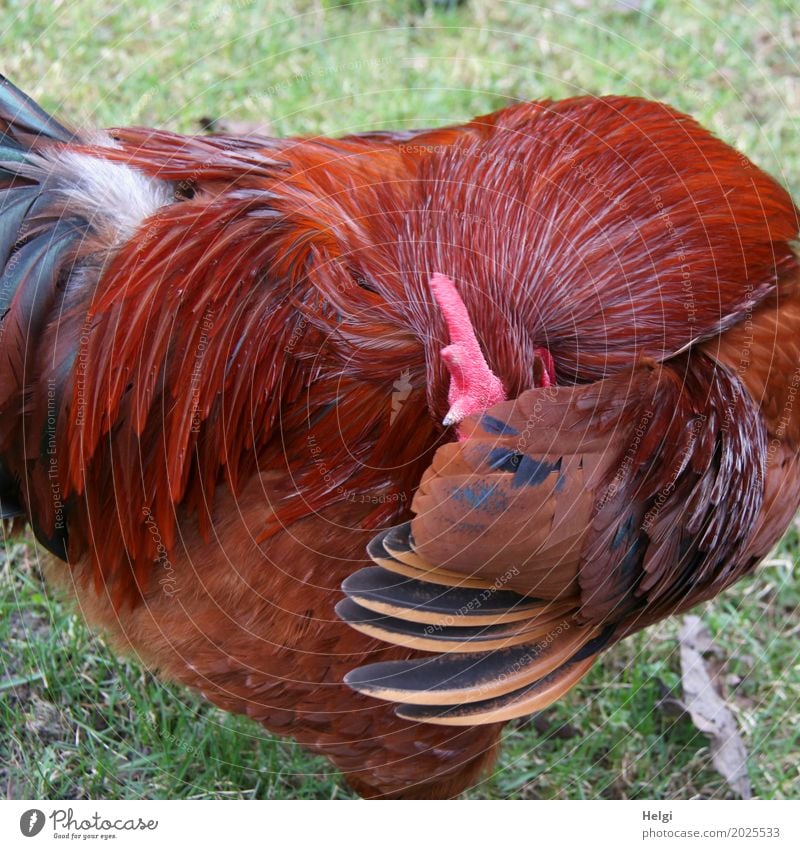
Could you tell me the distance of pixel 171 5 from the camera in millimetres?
3809

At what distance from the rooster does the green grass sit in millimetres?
644

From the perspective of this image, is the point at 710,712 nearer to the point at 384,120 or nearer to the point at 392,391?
the point at 392,391

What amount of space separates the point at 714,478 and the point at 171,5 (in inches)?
123

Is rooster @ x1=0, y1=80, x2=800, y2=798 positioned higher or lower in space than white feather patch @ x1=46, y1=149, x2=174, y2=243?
lower

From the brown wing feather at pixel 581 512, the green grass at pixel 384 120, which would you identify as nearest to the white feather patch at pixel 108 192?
the brown wing feather at pixel 581 512

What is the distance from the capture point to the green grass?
2693 millimetres

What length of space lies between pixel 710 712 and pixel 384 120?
2.51 m

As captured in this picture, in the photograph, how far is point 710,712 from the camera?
2875 millimetres

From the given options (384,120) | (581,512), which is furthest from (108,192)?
(384,120)

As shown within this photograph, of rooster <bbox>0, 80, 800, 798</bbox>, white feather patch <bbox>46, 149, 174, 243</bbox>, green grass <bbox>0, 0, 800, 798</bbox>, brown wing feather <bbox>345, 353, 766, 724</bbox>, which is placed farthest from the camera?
green grass <bbox>0, 0, 800, 798</bbox>
